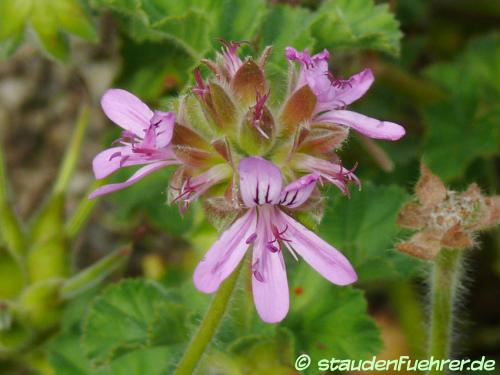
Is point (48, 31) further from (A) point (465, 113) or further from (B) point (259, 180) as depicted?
(A) point (465, 113)

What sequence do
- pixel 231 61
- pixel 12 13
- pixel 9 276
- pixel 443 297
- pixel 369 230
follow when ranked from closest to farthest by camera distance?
pixel 231 61 → pixel 443 297 → pixel 369 230 → pixel 12 13 → pixel 9 276

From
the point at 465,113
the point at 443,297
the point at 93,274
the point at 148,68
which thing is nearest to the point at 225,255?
the point at 443,297

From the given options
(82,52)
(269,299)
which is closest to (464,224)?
(269,299)

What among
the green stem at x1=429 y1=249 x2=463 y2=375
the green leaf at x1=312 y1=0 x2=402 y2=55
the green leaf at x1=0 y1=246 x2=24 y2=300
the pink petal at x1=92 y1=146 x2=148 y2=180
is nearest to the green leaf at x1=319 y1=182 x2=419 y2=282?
the green stem at x1=429 y1=249 x2=463 y2=375

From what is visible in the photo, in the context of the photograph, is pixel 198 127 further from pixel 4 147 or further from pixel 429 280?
pixel 4 147

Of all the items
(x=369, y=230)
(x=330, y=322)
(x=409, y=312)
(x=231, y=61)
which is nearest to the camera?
(x=231, y=61)

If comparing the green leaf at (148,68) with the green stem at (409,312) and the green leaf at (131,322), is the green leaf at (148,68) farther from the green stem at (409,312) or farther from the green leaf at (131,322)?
the green stem at (409,312)

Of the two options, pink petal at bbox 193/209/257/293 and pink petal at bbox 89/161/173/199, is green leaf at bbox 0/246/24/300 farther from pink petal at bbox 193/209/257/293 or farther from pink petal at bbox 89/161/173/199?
pink petal at bbox 193/209/257/293
